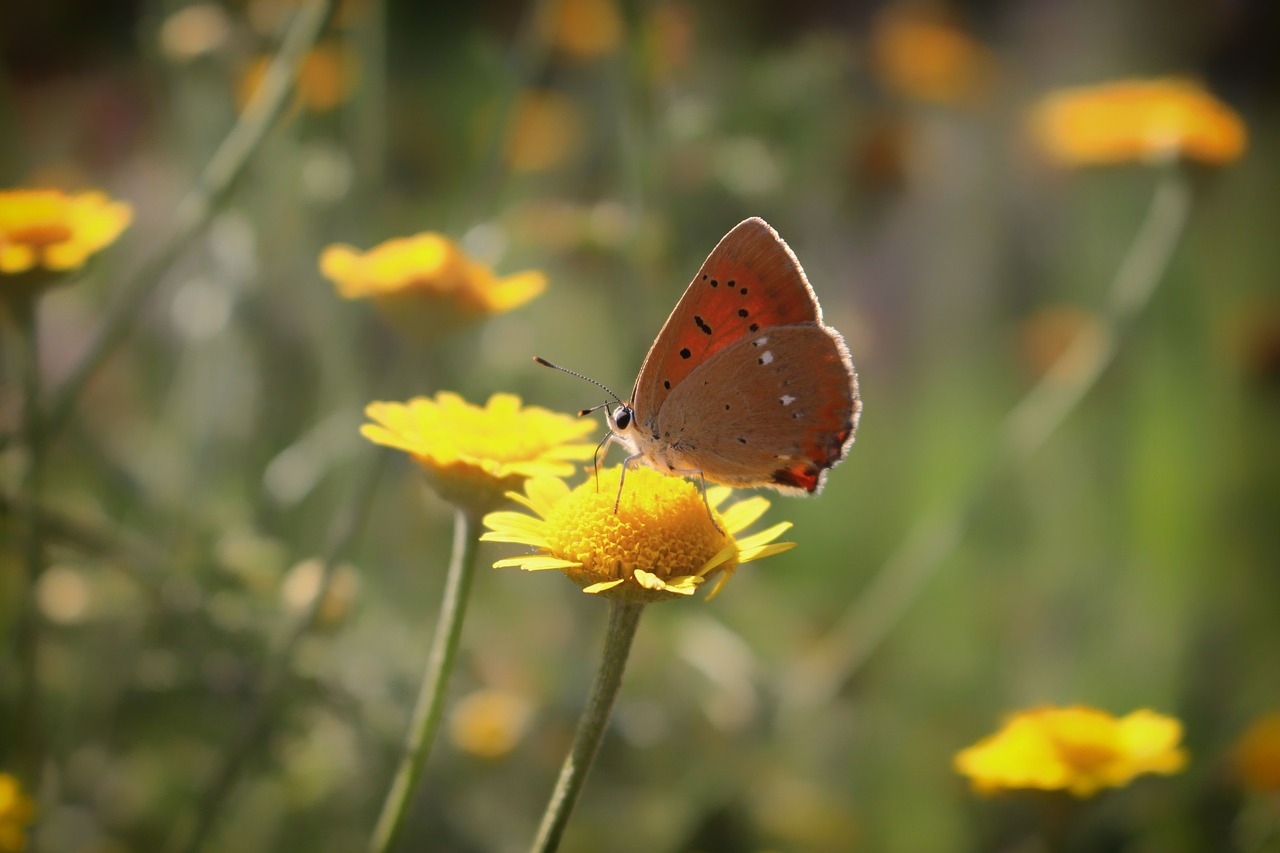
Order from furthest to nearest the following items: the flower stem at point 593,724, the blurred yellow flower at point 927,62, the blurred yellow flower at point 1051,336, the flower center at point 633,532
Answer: the blurred yellow flower at point 927,62
the blurred yellow flower at point 1051,336
the flower center at point 633,532
the flower stem at point 593,724

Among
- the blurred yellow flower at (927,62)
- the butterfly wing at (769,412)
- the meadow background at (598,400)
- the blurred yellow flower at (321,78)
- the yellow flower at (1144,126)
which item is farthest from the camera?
the blurred yellow flower at (927,62)

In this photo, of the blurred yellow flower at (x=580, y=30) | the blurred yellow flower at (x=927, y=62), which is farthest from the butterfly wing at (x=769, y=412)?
the blurred yellow flower at (x=927, y=62)

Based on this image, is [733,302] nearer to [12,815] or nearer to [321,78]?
[12,815]

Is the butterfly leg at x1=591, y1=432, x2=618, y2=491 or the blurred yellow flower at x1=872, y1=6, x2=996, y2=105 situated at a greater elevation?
the blurred yellow flower at x1=872, y1=6, x2=996, y2=105

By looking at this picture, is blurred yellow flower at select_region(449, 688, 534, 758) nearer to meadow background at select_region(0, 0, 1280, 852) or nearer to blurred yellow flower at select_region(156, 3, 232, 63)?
meadow background at select_region(0, 0, 1280, 852)

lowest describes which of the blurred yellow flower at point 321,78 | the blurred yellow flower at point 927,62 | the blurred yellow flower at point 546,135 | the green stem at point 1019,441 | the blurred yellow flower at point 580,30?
the green stem at point 1019,441

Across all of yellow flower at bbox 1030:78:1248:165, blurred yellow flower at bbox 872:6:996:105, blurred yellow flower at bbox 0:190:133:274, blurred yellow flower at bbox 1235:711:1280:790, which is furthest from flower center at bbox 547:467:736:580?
blurred yellow flower at bbox 872:6:996:105

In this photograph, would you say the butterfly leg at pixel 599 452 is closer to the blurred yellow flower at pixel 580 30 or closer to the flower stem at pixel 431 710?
the flower stem at pixel 431 710
